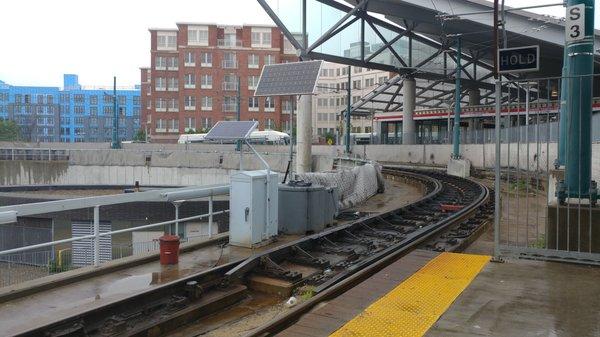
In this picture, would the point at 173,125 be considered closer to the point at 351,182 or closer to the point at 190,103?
the point at 190,103

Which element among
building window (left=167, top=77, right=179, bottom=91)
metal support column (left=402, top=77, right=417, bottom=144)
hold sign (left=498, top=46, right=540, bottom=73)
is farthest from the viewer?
building window (left=167, top=77, right=179, bottom=91)

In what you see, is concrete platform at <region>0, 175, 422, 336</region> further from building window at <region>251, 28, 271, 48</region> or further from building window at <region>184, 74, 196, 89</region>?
building window at <region>251, 28, 271, 48</region>

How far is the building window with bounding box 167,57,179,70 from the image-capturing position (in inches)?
3447

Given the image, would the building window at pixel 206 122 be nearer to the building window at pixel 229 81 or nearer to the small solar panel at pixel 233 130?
the building window at pixel 229 81

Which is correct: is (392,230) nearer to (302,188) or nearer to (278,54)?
(302,188)

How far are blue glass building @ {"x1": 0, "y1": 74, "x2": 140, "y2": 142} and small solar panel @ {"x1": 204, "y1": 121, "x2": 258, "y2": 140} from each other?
12454 cm

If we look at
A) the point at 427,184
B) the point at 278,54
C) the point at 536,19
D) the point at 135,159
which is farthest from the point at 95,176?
the point at 278,54

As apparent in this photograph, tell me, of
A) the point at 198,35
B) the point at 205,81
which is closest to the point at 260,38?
the point at 198,35

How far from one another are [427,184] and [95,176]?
2938 cm

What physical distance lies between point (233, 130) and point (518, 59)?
564 centimetres

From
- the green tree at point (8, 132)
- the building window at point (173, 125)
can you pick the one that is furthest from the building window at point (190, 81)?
the green tree at point (8, 132)

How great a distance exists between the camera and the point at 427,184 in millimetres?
26719

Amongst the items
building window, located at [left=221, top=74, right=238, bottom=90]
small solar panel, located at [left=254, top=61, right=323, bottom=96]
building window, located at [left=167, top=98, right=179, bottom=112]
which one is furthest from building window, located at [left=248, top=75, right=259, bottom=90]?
small solar panel, located at [left=254, top=61, right=323, bottom=96]

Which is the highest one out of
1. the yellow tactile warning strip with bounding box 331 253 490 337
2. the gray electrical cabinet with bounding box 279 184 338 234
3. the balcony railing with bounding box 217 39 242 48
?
the balcony railing with bounding box 217 39 242 48
